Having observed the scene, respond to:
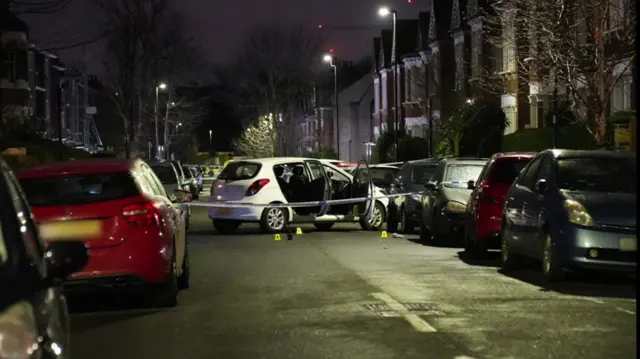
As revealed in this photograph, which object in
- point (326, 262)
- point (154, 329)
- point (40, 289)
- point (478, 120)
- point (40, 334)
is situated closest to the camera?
point (40, 334)

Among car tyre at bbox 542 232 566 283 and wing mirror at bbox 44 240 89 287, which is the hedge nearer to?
car tyre at bbox 542 232 566 283

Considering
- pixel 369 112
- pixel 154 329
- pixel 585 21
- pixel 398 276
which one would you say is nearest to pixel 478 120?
pixel 585 21

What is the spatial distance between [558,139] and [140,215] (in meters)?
21.3

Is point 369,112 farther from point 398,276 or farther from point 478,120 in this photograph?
point 398,276

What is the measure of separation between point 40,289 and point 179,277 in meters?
8.10

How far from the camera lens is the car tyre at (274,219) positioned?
71.0ft

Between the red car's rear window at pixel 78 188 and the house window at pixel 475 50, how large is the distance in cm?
3240

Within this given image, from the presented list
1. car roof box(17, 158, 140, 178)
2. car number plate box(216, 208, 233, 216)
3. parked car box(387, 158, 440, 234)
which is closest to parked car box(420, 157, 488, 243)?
parked car box(387, 158, 440, 234)

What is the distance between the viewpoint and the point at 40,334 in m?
4.05

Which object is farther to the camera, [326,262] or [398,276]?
[326,262]

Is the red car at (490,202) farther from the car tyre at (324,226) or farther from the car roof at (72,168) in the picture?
the car tyre at (324,226)

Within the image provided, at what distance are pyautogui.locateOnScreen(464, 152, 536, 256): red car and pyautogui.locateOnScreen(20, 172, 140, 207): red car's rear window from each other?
22.4ft

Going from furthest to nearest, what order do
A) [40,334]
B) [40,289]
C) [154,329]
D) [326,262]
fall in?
[326,262], [154,329], [40,289], [40,334]

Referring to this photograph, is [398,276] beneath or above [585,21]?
beneath
